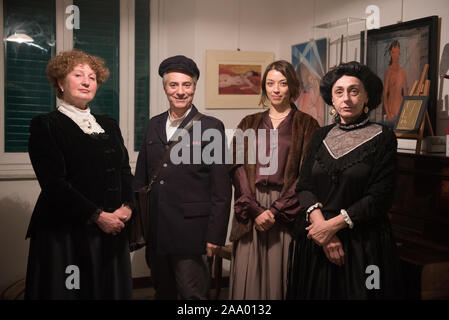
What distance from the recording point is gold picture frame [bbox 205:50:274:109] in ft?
9.29

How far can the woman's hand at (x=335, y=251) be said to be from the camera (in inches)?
88.0

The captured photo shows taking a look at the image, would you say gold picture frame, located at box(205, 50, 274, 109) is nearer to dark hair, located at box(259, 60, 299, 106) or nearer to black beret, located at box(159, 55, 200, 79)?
dark hair, located at box(259, 60, 299, 106)

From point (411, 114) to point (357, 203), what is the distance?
3.14ft

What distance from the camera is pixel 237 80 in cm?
284

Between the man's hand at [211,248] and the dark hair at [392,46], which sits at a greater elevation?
the dark hair at [392,46]

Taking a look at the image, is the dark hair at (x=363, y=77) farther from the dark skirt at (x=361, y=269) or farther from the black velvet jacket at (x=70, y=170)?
the black velvet jacket at (x=70, y=170)

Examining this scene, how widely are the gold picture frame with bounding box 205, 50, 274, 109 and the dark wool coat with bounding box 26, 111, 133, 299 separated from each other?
718mm

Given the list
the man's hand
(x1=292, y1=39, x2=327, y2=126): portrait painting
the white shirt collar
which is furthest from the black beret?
(x1=292, y1=39, x2=327, y2=126): portrait painting

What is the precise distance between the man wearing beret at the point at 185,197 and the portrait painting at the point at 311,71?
2.98 ft

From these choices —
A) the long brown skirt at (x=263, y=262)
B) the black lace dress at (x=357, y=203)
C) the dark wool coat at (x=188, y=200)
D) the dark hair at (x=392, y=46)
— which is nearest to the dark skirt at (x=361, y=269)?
the black lace dress at (x=357, y=203)

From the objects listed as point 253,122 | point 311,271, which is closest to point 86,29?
point 253,122

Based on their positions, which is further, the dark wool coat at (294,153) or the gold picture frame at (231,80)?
the gold picture frame at (231,80)

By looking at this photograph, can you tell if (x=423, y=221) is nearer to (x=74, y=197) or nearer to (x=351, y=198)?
(x=351, y=198)

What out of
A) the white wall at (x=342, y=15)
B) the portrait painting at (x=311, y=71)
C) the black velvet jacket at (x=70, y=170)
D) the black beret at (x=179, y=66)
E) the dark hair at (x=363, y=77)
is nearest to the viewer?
the black velvet jacket at (x=70, y=170)
